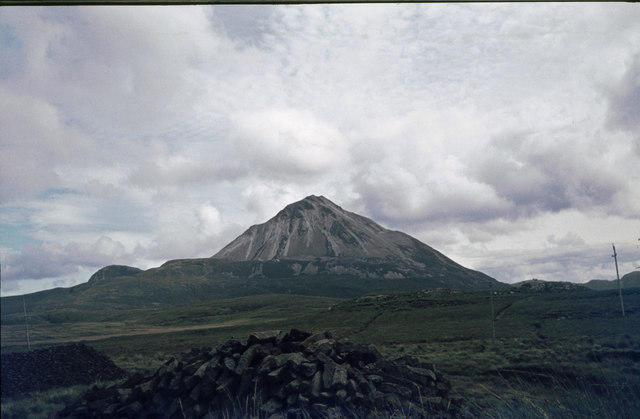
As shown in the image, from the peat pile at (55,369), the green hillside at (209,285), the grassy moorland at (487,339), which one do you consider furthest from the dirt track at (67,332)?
the green hillside at (209,285)

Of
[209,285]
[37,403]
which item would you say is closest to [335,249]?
[209,285]

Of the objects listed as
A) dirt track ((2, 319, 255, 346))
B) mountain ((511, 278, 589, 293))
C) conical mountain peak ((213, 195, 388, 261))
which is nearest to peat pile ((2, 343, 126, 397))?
dirt track ((2, 319, 255, 346))

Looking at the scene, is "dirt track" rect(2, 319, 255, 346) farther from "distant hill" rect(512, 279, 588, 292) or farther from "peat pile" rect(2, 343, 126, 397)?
"distant hill" rect(512, 279, 588, 292)

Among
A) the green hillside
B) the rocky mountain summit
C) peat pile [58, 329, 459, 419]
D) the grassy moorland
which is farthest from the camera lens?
the rocky mountain summit

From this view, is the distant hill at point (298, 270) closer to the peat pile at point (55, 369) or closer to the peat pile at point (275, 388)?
the peat pile at point (55, 369)

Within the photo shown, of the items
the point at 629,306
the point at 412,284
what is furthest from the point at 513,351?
the point at 412,284
